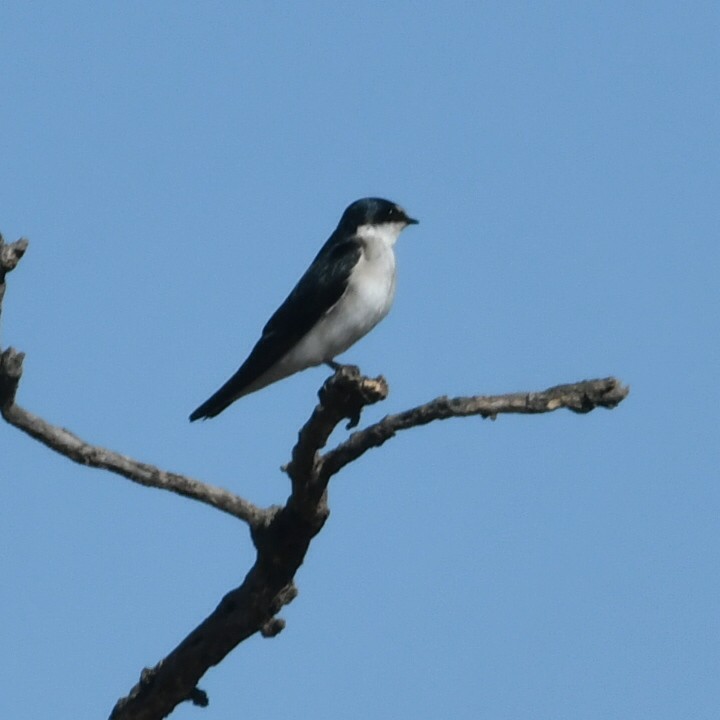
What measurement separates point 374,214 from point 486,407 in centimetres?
556

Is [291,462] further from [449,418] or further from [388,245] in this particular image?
[388,245]

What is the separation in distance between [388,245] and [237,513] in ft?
15.8

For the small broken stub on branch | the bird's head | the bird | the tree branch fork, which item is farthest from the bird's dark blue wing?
the small broken stub on branch

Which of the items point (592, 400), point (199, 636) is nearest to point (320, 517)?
point (199, 636)

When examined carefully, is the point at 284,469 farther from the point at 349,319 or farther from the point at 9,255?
the point at 349,319

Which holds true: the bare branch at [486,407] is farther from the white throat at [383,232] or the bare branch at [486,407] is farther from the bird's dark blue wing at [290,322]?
the white throat at [383,232]

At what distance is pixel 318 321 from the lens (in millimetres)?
11484

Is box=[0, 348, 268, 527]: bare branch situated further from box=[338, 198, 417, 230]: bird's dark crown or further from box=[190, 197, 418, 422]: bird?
box=[338, 198, 417, 230]: bird's dark crown

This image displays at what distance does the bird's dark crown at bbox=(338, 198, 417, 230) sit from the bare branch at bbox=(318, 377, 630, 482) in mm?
5448

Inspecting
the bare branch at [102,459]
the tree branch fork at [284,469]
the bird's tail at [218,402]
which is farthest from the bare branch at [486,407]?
the bird's tail at [218,402]

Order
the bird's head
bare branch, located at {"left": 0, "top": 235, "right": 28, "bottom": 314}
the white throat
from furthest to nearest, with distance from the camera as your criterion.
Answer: the bird's head → the white throat → bare branch, located at {"left": 0, "top": 235, "right": 28, "bottom": 314}

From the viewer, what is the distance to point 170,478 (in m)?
7.80

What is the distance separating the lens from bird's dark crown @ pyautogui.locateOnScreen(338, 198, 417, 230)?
1276 cm

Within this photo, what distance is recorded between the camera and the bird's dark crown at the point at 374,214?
1276cm
